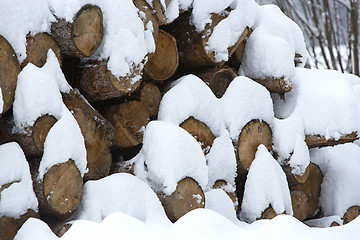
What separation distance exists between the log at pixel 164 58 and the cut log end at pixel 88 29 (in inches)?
15.4

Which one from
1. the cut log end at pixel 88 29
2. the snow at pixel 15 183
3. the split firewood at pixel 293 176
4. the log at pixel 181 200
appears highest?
the cut log end at pixel 88 29

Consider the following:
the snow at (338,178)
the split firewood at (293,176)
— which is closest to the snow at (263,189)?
the split firewood at (293,176)

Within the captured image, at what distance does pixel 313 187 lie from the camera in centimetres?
260

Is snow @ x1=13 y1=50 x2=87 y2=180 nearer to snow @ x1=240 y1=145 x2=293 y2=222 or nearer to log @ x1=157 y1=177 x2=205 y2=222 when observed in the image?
log @ x1=157 y1=177 x2=205 y2=222

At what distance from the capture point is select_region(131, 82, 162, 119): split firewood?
2021mm

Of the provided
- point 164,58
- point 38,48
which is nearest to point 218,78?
point 164,58

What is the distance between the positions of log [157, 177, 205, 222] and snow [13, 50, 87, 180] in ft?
1.21

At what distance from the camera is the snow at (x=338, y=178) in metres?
2.51

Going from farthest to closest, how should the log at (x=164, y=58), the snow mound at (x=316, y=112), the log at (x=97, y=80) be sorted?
the snow mound at (x=316, y=112) < the log at (x=164, y=58) < the log at (x=97, y=80)

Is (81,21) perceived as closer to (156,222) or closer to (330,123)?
(156,222)

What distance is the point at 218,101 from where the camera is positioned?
2.16 m

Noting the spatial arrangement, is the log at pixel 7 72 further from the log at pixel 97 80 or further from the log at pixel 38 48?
the log at pixel 97 80

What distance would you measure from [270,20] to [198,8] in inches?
22.3

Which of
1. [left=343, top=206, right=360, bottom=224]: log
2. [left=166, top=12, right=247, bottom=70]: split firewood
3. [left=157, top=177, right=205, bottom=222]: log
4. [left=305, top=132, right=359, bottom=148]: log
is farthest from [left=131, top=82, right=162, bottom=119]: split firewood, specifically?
[left=343, top=206, right=360, bottom=224]: log
